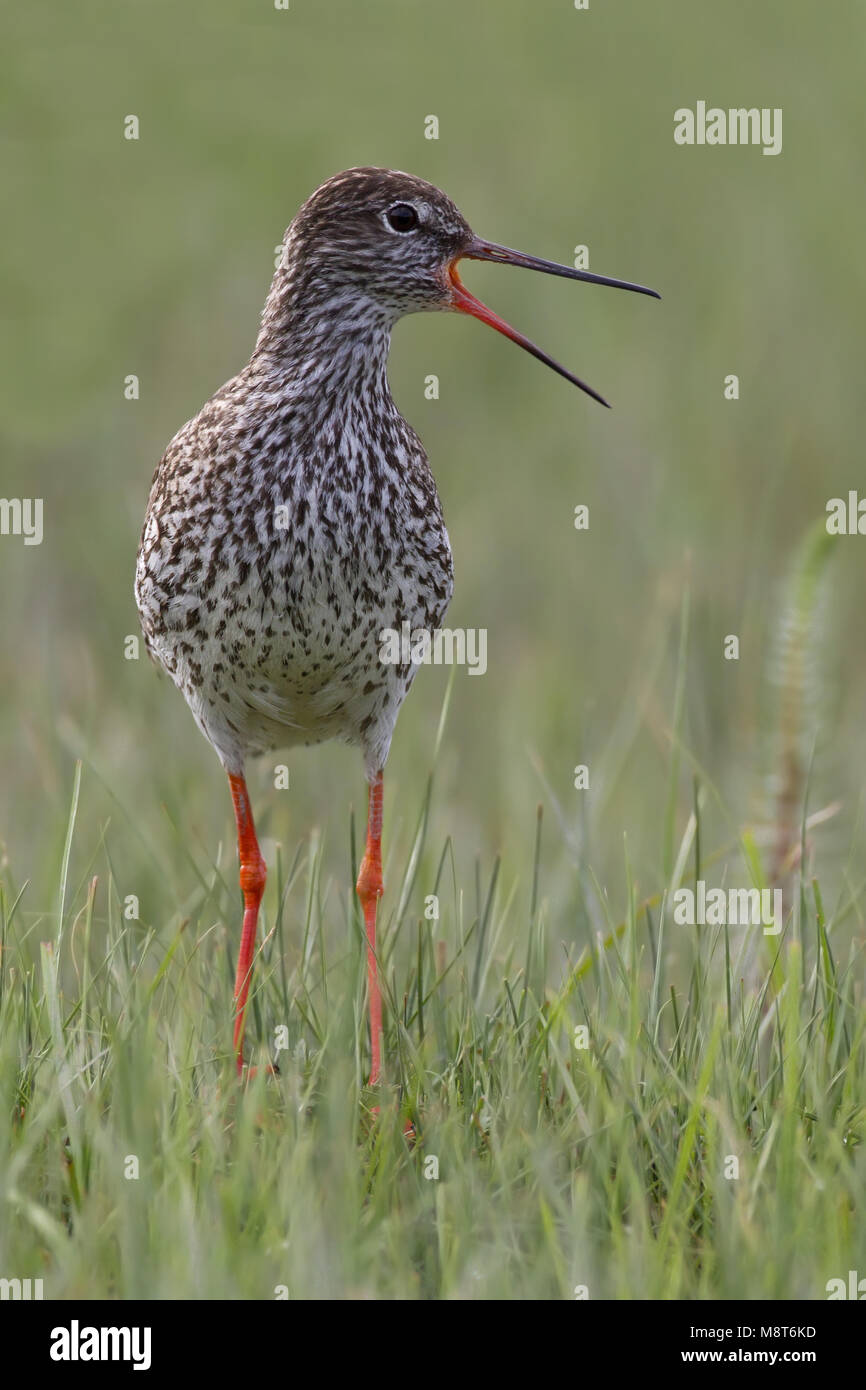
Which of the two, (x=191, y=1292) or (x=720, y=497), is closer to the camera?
(x=191, y=1292)

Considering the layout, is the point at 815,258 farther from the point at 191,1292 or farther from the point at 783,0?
the point at 191,1292

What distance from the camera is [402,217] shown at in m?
6.04

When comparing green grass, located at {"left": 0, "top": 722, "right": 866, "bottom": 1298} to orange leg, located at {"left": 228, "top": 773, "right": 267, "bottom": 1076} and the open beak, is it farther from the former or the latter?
the open beak

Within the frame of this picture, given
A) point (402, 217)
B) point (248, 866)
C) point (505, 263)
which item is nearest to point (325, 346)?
point (402, 217)

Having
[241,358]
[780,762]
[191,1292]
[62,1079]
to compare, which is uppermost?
[241,358]

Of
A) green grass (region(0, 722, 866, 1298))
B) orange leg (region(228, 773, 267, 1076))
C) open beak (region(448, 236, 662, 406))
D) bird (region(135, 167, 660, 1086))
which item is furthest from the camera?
orange leg (region(228, 773, 267, 1076))

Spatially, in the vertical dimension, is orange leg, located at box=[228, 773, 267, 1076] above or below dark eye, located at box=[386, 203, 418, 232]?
below

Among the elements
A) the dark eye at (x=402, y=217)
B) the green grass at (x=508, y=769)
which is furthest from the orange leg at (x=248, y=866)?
the dark eye at (x=402, y=217)

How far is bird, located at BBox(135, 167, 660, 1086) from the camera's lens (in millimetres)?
5887

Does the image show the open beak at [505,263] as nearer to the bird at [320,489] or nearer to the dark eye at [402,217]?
the bird at [320,489]

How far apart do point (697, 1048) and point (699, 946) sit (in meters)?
0.42

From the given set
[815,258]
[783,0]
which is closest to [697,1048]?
[815,258]

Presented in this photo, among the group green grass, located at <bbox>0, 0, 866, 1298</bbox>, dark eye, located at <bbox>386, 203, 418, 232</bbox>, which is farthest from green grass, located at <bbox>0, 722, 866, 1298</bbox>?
dark eye, located at <bbox>386, 203, 418, 232</bbox>

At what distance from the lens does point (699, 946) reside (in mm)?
5691
